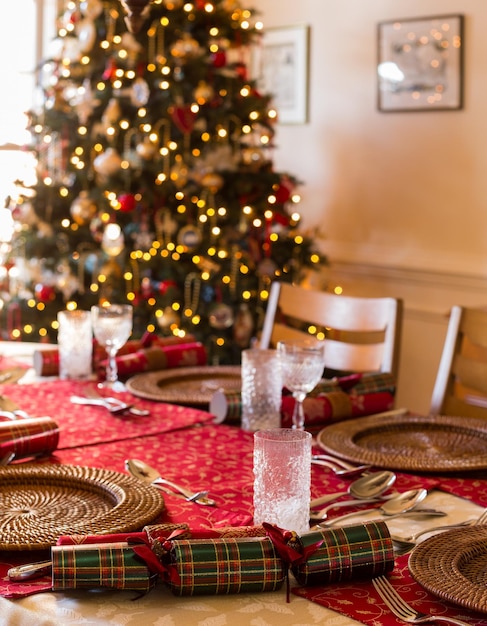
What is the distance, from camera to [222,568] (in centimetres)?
100

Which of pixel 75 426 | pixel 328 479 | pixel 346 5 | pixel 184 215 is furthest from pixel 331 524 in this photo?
pixel 346 5

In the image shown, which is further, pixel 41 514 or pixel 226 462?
pixel 226 462

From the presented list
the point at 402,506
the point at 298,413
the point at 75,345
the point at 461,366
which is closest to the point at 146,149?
the point at 75,345

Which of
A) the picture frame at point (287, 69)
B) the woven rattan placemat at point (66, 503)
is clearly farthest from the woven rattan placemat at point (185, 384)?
the picture frame at point (287, 69)

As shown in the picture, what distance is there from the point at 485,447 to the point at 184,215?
2.50m

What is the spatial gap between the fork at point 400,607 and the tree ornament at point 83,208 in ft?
10.4

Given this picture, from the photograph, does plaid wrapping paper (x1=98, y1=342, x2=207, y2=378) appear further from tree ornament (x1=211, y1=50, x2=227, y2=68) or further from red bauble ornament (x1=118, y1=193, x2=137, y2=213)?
tree ornament (x1=211, y1=50, x2=227, y2=68)

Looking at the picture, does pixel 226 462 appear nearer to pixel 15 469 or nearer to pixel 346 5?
pixel 15 469

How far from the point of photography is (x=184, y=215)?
3.96 metres

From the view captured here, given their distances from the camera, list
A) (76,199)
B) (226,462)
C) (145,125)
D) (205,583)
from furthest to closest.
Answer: (76,199) → (145,125) → (226,462) → (205,583)

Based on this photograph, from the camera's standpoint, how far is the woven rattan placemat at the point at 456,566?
3.15 feet

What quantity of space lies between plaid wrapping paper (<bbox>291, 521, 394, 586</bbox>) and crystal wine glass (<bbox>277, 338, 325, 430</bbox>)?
591mm

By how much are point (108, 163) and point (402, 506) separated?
282cm

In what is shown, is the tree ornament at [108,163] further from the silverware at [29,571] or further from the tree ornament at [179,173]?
the silverware at [29,571]
